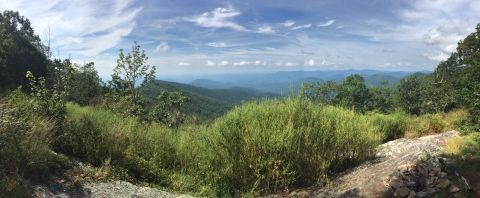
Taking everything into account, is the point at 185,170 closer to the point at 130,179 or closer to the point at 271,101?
the point at 130,179

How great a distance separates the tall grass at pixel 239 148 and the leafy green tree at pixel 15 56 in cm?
3519

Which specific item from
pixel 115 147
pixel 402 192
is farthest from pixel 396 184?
pixel 115 147

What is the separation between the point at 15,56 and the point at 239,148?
1794 inches

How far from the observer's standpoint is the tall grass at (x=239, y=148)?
8430 mm

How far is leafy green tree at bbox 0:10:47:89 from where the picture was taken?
141ft

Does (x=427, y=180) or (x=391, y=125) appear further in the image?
(x=391, y=125)

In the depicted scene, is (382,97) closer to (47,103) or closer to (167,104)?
(167,104)

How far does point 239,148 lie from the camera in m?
8.62

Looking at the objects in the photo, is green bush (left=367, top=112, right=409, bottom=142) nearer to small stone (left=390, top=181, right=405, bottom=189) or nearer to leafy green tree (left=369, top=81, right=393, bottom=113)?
small stone (left=390, top=181, right=405, bottom=189)

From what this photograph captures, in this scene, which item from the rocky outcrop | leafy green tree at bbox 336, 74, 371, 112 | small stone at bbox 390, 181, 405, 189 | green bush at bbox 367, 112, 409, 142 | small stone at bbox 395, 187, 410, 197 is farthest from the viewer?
leafy green tree at bbox 336, 74, 371, 112

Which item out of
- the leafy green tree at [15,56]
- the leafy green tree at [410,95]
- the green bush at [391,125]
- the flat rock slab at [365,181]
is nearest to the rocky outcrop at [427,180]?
the flat rock slab at [365,181]

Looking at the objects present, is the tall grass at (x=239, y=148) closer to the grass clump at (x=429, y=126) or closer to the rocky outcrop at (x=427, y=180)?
the rocky outcrop at (x=427, y=180)

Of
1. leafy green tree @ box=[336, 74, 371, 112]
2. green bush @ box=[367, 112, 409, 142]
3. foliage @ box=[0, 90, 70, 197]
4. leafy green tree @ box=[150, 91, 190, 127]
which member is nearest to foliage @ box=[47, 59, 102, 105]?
foliage @ box=[0, 90, 70, 197]

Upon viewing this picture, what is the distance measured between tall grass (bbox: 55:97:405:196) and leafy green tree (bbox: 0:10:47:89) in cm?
3519
